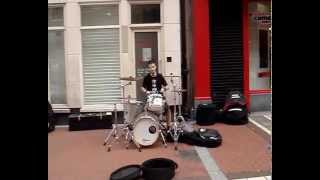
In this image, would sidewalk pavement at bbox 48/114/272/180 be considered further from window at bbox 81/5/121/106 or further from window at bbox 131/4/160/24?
window at bbox 131/4/160/24

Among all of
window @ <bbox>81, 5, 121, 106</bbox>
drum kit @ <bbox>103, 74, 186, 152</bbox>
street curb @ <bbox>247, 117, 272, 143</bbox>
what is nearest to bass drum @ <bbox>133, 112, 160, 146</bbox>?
drum kit @ <bbox>103, 74, 186, 152</bbox>

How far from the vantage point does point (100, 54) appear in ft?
42.3

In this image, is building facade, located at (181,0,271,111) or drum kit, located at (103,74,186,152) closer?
drum kit, located at (103,74,186,152)

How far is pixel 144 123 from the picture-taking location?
934 centimetres

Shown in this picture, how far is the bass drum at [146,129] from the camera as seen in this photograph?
9.30 metres

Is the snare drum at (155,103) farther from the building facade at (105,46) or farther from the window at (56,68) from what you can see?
the window at (56,68)

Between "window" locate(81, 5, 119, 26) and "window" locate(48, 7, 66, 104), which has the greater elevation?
"window" locate(81, 5, 119, 26)

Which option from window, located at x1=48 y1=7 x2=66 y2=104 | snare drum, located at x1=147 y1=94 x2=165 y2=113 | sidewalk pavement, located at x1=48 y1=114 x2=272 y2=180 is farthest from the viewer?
window, located at x1=48 y1=7 x2=66 y2=104

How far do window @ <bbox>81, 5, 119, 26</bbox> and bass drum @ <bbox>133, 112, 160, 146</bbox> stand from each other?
4250 millimetres

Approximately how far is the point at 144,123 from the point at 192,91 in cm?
371

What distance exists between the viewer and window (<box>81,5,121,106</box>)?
12.8m
